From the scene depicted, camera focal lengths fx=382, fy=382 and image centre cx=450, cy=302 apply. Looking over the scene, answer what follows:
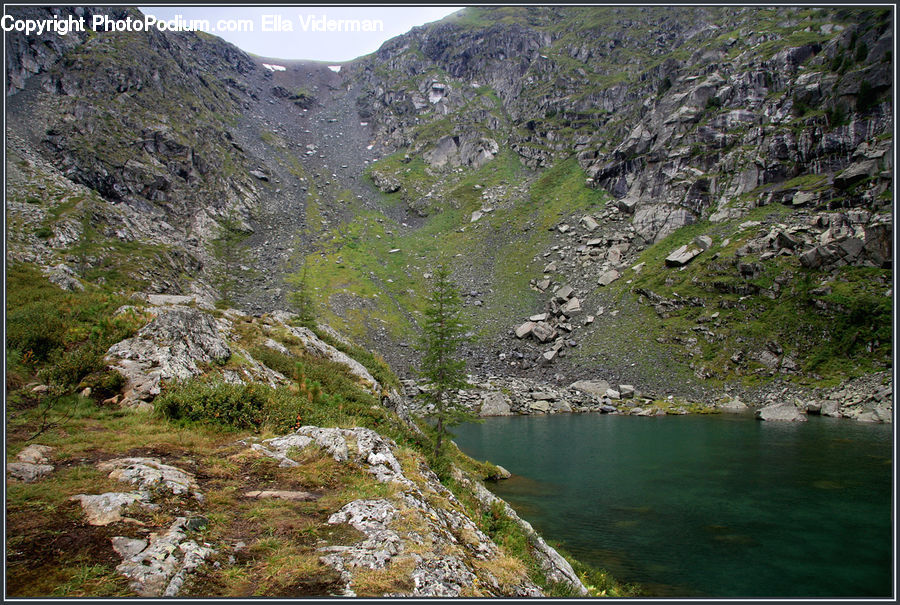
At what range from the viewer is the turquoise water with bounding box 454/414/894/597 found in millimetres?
17406

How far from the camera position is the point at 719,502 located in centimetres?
2542

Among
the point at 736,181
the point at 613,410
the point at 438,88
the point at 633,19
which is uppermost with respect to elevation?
the point at 633,19

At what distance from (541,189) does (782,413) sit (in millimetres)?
84021

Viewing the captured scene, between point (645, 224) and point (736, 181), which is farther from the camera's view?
point (645, 224)

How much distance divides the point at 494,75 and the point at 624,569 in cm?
18749

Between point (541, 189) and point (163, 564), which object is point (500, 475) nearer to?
point (163, 564)

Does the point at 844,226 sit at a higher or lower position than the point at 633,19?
lower

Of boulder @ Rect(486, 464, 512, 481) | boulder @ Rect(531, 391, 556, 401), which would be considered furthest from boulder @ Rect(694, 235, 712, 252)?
boulder @ Rect(486, 464, 512, 481)

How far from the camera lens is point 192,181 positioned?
96625mm

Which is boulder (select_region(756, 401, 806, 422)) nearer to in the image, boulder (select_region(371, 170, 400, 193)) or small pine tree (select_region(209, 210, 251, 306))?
small pine tree (select_region(209, 210, 251, 306))

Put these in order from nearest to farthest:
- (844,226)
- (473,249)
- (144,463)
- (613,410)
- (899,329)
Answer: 1. (144,463)
2. (899,329)
3. (613,410)
4. (844,226)
5. (473,249)

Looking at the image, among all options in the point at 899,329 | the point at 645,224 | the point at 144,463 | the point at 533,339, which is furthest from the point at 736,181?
the point at 144,463

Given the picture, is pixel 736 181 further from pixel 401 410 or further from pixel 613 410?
pixel 401 410

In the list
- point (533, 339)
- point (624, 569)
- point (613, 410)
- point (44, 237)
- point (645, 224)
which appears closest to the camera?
point (624, 569)
